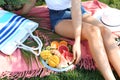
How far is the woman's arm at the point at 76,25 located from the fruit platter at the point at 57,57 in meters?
0.07

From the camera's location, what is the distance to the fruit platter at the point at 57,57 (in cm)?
259

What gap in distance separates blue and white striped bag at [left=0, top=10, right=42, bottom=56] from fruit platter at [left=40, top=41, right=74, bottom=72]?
2.9 inches

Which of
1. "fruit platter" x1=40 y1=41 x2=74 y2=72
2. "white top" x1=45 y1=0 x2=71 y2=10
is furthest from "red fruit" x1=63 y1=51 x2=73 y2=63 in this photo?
"white top" x1=45 y1=0 x2=71 y2=10

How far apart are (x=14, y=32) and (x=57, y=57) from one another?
0.41 meters

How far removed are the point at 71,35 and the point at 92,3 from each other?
672 mm

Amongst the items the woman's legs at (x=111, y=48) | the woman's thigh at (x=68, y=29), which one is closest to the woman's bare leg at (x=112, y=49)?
the woman's legs at (x=111, y=48)

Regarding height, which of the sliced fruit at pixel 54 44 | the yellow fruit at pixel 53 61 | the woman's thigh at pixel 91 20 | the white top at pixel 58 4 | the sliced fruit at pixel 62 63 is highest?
the white top at pixel 58 4

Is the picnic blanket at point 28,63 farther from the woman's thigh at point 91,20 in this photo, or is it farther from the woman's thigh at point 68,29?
the woman's thigh at point 91,20

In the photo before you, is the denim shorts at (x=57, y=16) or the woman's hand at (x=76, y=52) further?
the denim shorts at (x=57, y=16)

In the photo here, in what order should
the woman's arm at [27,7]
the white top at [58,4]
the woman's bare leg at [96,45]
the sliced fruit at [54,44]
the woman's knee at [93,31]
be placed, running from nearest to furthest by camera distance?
1. the woman's bare leg at [96,45]
2. the woman's knee at [93,31]
3. the sliced fruit at [54,44]
4. the white top at [58,4]
5. the woman's arm at [27,7]

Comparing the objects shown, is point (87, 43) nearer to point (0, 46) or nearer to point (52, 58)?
point (52, 58)

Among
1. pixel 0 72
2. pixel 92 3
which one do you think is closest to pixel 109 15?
pixel 92 3

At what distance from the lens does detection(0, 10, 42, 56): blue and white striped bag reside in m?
2.66

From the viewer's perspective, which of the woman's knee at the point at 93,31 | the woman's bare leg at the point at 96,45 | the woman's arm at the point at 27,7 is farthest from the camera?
the woman's arm at the point at 27,7
